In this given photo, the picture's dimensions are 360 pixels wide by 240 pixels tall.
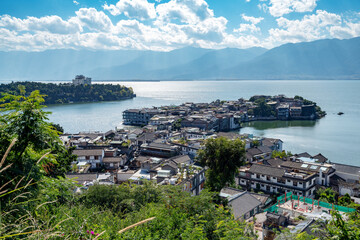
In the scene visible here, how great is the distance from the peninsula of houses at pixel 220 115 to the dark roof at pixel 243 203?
2166cm

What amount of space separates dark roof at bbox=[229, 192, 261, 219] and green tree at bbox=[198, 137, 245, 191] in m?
0.87

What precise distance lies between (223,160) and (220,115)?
1115 inches

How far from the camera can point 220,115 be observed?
39.2m

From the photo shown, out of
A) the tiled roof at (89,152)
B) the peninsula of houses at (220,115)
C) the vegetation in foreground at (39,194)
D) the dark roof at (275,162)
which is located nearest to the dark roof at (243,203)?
the vegetation in foreground at (39,194)

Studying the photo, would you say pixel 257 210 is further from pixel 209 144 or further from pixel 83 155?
pixel 83 155

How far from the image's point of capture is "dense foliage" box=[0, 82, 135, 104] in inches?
2522

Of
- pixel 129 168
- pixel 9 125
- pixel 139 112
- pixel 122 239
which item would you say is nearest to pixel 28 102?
pixel 9 125

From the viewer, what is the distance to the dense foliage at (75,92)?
2522 inches

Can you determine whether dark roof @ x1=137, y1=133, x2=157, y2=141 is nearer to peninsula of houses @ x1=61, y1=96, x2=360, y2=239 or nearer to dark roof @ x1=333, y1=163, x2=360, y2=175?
peninsula of houses @ x1=61, y1=96, x2=360, y2=239

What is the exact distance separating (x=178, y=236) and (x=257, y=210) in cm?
871

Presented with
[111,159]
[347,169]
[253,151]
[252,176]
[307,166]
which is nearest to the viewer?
[252,176]

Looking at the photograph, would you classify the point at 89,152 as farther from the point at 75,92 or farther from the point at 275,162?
the point at 75,92

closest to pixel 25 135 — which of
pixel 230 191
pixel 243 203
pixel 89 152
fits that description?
pixel 243 203

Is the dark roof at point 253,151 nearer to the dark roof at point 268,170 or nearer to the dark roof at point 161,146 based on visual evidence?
the dark roof at point 268,170
